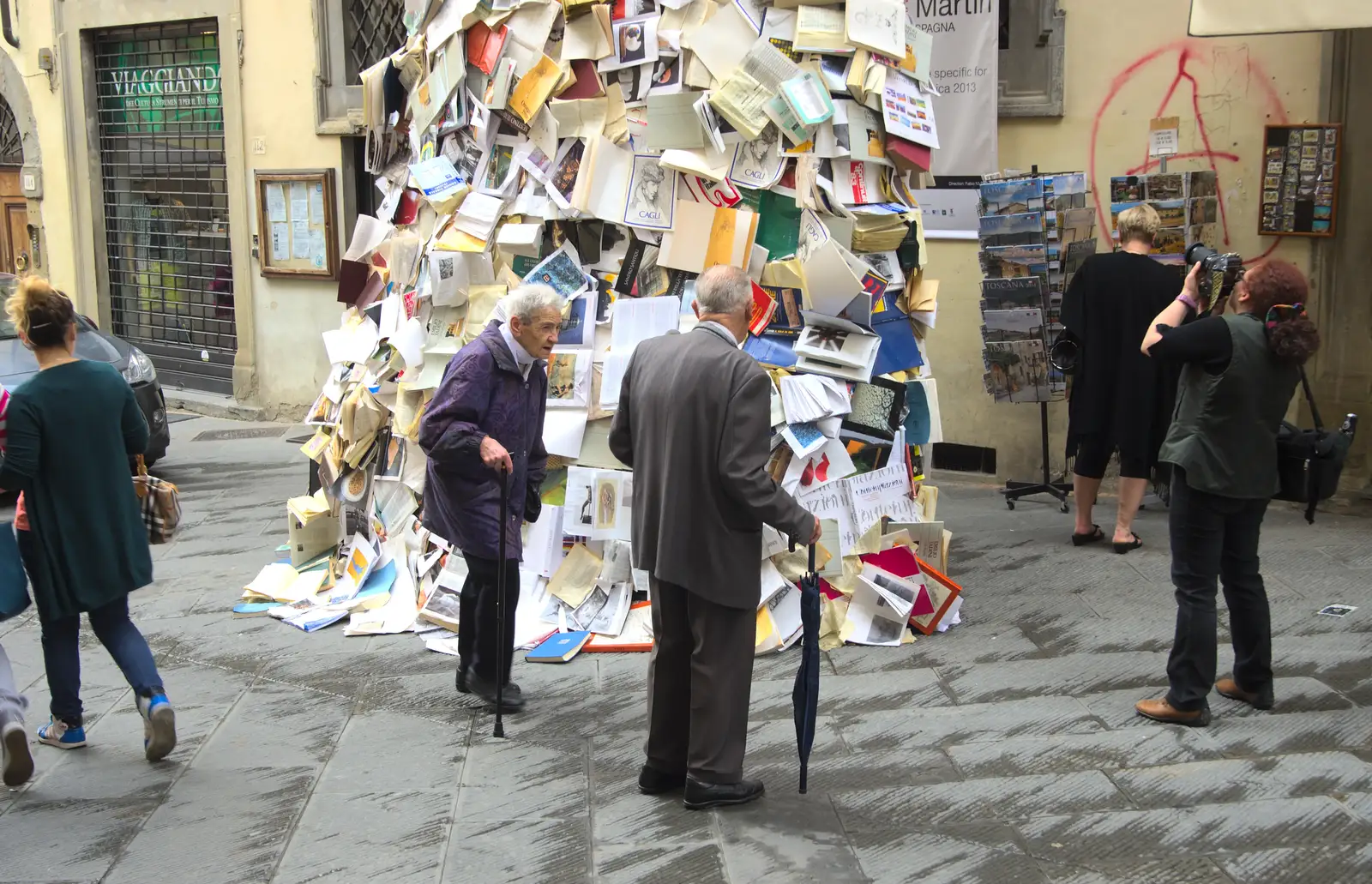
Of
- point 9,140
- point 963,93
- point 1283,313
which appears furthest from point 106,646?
point 9,140

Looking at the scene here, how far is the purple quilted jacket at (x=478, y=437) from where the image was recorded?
5.05 meters

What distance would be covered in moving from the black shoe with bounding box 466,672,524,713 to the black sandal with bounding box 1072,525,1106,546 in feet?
11.0

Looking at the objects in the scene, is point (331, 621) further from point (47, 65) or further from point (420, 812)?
point (47, 65)

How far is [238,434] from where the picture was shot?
1229 cm

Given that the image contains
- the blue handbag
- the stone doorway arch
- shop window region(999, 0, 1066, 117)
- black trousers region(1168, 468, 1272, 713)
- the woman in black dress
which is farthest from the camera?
the stone doorway arch

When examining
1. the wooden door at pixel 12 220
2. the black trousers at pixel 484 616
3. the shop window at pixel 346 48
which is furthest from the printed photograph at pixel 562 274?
the wooden door at pixel 12 220

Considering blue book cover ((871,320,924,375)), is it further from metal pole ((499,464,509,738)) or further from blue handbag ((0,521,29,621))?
blue handbag ((0,521,29,621))

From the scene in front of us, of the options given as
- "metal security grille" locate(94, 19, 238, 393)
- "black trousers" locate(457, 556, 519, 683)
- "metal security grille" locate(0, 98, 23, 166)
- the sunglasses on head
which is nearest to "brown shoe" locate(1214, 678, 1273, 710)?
the sunglasses on head

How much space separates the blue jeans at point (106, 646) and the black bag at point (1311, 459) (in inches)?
158

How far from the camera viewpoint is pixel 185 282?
1415 centimetres

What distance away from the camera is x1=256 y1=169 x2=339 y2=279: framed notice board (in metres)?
12.4

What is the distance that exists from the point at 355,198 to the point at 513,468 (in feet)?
26.1

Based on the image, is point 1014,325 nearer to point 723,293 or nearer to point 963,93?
point 963,93

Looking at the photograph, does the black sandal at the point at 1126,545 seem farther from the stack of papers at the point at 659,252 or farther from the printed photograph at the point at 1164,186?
the printed photograph at the point at 1164,186
